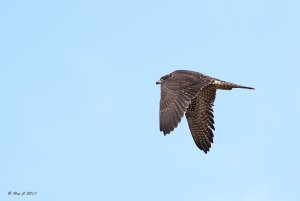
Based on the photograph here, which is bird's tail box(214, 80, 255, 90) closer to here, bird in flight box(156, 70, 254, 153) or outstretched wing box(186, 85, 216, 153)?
bird in flight box(156, 70, 254, 153)

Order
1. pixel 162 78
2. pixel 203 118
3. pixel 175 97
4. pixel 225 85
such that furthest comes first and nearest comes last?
1. pixel 203 118
2. pixel 162 78
3. pixel 225 85
4. pixel 175 97

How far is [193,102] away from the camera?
16.2 m

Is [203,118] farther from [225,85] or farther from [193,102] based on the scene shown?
[225,85]

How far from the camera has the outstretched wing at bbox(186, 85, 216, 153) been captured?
16016 mm

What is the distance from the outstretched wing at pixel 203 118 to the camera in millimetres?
16016

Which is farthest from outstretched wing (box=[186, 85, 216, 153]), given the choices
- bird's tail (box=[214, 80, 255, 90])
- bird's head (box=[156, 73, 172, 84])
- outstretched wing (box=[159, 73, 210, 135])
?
outstretched wing (box=[159, 73, 210, 135])

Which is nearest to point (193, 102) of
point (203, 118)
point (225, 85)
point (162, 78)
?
point (203, 118)

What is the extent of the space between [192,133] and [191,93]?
212 centimetres

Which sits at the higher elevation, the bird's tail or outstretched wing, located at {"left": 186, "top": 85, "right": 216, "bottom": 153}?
the bird's tail

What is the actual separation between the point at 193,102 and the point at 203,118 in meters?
0.40

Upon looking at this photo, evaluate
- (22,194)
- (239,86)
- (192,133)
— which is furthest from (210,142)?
(22,194)

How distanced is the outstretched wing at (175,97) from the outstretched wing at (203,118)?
2.86 feet

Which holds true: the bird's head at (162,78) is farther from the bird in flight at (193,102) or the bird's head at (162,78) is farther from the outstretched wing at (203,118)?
the outstretched wing at (203,118)

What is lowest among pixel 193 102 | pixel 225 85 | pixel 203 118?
pixel 203 118
